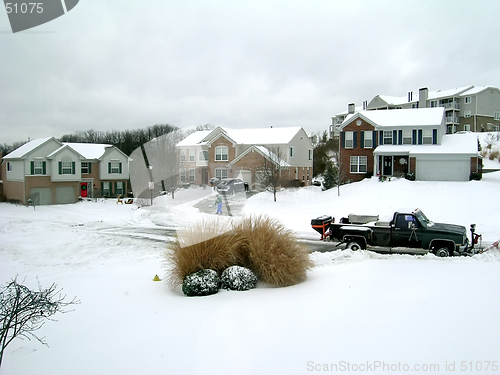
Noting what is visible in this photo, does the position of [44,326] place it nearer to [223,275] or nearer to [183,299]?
[183,299]

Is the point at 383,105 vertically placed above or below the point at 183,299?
above

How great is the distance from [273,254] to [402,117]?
Result: 33.0 metres

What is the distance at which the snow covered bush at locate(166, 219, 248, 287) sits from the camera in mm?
8414

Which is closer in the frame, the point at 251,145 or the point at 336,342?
the point at 336,342

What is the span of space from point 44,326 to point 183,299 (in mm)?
2584

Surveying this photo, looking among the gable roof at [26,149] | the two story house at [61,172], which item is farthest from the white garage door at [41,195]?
the gable roof at [26,149]

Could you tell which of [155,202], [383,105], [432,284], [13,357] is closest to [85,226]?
[155,202]

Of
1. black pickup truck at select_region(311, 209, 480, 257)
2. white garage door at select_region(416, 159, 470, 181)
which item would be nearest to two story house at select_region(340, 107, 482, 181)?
Answer: white garage door at select_region(416, 159, 470, 181)

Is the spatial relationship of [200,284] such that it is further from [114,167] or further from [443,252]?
[114,167]

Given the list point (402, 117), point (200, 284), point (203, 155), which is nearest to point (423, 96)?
point (402, 117)

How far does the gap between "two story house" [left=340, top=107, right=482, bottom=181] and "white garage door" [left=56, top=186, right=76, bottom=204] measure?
Answer: 25918 millimetres

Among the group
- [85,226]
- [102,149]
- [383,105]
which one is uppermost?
[383,105]

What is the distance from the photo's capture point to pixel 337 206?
2589cm

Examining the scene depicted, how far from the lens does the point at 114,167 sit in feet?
126
